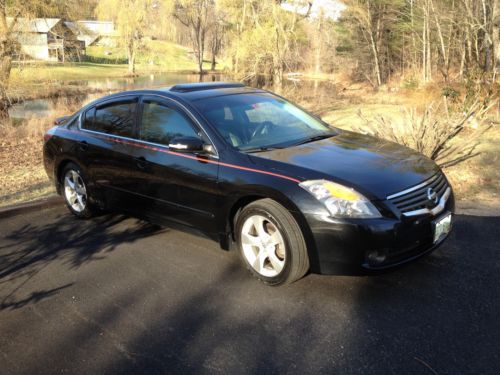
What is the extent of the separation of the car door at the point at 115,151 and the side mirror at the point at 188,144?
762 mm

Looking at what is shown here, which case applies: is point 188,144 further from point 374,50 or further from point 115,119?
point 374,50

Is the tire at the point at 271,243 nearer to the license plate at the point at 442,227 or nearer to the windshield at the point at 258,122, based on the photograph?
the windshield at the point at 258,122

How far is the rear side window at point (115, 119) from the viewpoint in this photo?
4988mm

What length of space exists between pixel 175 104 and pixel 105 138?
3.81 feet

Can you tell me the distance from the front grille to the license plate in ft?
0.48

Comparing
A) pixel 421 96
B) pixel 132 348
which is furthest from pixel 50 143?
pixel 421 96

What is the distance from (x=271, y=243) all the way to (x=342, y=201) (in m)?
0.71

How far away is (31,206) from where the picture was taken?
621cm

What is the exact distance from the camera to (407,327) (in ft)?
10.3

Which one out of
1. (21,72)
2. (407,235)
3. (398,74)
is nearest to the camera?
(407,235)

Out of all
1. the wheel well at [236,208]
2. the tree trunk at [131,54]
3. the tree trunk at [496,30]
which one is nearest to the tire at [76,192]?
the wheel well at [236,208]

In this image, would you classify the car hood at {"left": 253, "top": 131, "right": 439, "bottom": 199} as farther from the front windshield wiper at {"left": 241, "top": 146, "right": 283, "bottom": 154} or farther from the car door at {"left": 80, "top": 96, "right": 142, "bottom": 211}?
the car door at {"left": 80, "top": 96, "right": 142, "bottom": 211}

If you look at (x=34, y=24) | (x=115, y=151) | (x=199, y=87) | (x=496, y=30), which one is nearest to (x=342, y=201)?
(x=199, y=87)

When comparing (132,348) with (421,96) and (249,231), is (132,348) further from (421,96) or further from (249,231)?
(421,96)
